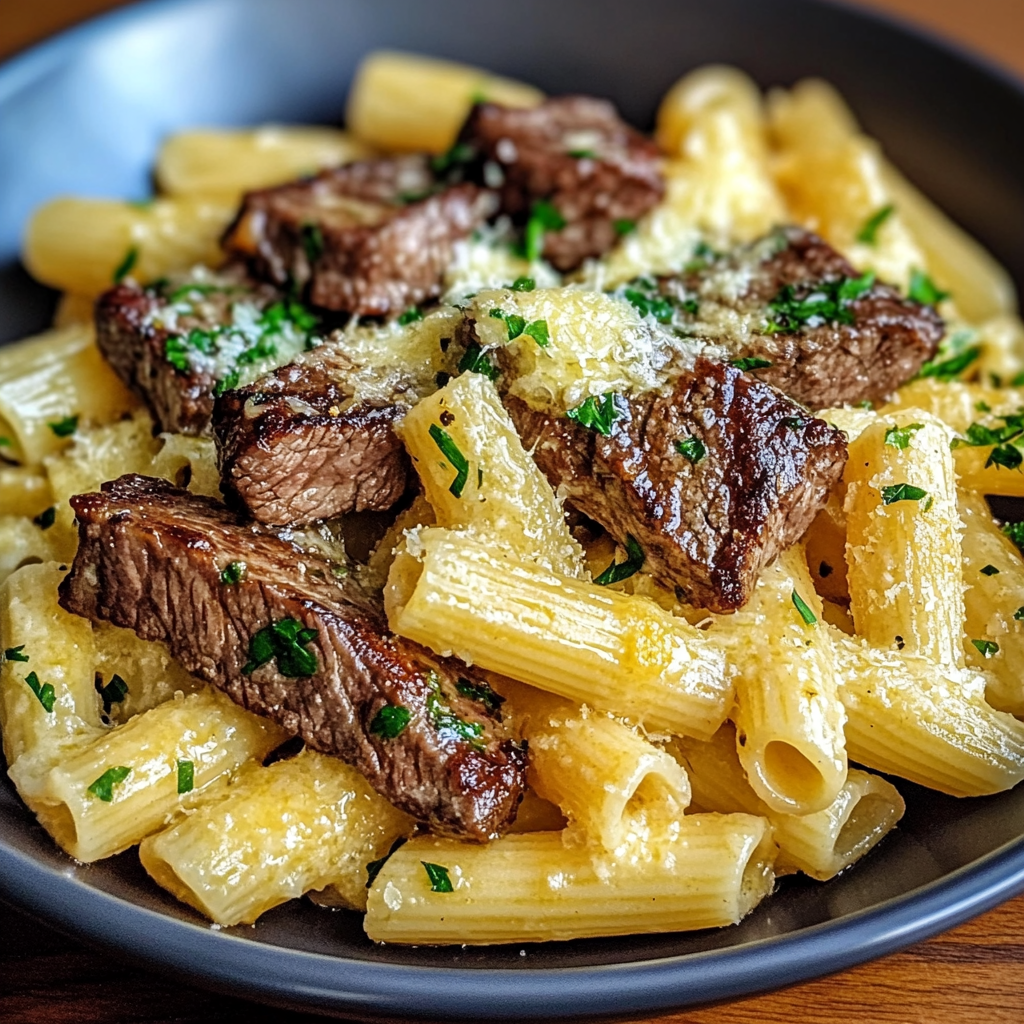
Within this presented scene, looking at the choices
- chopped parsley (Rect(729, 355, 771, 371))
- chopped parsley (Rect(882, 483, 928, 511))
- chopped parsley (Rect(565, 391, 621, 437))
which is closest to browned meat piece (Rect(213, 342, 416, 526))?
chopped parsley (Rect(565, 391, 621, 437))

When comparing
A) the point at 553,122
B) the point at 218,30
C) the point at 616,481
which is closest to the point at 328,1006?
the point at 616,481

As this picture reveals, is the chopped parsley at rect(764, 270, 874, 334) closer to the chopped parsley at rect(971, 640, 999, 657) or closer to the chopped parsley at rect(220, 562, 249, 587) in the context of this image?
the chopped parsley at rect(971, 640, 999, 657)

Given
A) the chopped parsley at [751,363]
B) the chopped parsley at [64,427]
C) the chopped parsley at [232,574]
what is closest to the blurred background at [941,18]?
the chopped parsley at [64,427]

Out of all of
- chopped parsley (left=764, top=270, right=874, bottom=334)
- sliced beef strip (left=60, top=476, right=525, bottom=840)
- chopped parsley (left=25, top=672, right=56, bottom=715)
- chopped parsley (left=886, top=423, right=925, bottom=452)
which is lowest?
chopped parsley (left=25, top=672, right=56, bottom=715)

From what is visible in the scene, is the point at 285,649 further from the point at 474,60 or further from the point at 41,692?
the point at 474,60

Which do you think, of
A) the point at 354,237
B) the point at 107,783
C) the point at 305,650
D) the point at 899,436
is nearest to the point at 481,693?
the point at 305,650

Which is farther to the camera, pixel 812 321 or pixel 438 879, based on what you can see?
pixel 812 321
